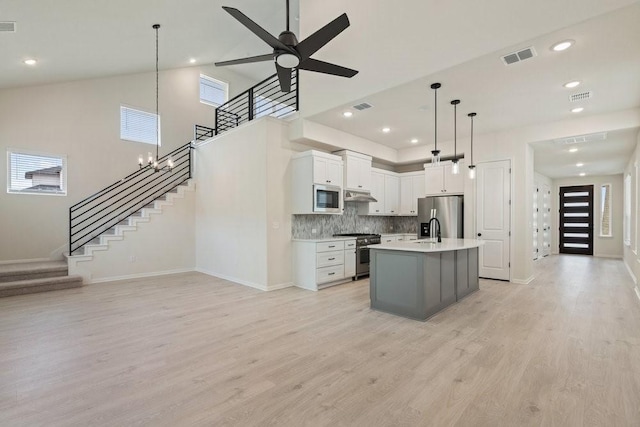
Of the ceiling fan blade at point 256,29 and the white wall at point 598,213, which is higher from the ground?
the ceiling fan blade at point 256,29

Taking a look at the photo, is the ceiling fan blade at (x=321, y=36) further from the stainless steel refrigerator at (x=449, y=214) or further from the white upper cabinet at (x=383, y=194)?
the stainless steel refrigerator at (x=449, y=214)

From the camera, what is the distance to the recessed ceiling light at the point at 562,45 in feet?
10.0

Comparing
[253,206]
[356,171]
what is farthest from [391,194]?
[253,206]

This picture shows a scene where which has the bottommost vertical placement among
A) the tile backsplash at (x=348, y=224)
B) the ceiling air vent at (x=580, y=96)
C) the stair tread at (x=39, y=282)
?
the stair tread at (x=39, y=282)

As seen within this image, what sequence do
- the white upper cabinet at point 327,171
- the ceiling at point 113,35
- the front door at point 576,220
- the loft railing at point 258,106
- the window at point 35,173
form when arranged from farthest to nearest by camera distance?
1. the front door at point 576,220
2. the window at point 35,173
3. the loft railing at point 258,106
4. the white upper cabinet at point 327,171
5. the ceiling at point 113,35

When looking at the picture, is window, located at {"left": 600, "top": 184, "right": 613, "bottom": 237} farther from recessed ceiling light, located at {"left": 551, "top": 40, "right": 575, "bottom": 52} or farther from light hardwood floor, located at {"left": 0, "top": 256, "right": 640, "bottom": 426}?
recessed ceiling light, located at {"left": 551, "top": 40, "right": 575, "bottom": 52}

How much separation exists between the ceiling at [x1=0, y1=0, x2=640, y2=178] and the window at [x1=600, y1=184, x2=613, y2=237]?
513 cm

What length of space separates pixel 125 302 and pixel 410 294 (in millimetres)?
4273

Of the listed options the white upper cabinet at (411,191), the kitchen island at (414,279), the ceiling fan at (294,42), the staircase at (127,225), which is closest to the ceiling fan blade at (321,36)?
the ceiling fan at (294,42)

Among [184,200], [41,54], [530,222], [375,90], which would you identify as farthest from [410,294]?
[41,54]

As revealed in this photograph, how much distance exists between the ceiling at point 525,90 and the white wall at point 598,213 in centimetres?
509

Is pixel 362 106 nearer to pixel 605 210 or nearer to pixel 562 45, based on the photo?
pixel 562 45

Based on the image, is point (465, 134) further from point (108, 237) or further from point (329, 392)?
point (108, 237)

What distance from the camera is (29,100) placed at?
627cm
